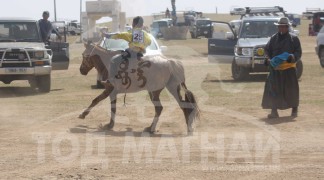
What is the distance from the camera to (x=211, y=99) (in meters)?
16.3

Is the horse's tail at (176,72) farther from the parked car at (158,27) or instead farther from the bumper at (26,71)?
the parked car at (158,27)

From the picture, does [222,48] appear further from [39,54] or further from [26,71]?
[26,71]

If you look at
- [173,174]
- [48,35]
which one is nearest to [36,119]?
[173,174]

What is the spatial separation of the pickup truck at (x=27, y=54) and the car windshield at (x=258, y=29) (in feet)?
18.8

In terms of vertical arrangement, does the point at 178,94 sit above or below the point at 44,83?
above

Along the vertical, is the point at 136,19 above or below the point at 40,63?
above

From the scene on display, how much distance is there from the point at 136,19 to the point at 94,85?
335 inches

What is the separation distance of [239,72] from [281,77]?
809 cm

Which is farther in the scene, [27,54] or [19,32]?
[19,32]

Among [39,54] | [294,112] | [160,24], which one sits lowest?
[160,24]

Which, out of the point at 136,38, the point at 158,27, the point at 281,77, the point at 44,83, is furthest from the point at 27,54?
the point at 158,27

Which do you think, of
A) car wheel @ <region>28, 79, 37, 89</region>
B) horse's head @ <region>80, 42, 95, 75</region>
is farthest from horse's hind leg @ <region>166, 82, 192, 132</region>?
car wheel @ <region>28, 79, 37, 89</region>

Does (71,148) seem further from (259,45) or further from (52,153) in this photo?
(259,45)

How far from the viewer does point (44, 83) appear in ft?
62.2
